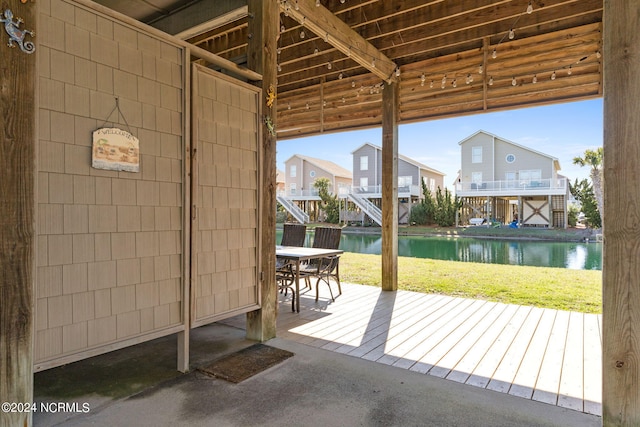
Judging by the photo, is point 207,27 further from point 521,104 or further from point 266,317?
point 521,104

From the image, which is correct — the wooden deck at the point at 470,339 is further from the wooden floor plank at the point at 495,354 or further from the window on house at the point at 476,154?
the window on house at the point at 476,154

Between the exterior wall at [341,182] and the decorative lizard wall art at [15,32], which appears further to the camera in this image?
the exterior wall at [341,182]

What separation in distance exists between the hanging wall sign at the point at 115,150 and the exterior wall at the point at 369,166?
72.5 ft

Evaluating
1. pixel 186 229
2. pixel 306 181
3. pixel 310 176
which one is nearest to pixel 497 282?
pixel 186 229

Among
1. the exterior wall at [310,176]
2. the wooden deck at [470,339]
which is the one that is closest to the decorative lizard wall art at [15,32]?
the wooden deck at [470,339]

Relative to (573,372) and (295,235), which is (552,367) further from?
(295,235)

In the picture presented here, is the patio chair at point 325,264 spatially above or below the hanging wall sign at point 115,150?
below

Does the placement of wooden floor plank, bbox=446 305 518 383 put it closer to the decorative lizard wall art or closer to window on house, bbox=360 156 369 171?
the decorative lizard wall art

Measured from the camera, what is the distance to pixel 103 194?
2.17 m

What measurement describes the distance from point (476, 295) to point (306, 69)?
4.25 meters

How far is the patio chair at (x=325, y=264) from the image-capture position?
15.2 ft

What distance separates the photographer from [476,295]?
506 centimetres

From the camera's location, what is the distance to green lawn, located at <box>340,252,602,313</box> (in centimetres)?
481

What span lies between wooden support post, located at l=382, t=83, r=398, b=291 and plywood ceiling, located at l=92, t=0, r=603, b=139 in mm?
371
